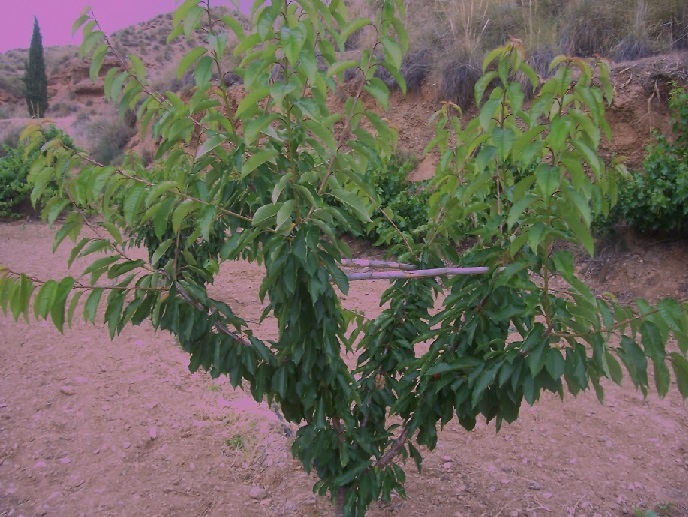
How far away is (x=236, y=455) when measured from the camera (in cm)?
273

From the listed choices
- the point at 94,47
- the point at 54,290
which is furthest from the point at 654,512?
the point at 94,47

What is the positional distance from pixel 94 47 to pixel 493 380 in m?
1.32

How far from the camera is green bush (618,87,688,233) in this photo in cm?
463

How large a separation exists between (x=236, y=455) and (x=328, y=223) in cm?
176

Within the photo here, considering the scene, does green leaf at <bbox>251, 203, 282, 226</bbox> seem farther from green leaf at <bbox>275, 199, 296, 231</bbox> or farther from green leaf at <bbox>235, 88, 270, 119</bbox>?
green leaf at <bbox>235, 88, 270, 119</bbox>

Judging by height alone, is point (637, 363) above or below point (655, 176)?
below

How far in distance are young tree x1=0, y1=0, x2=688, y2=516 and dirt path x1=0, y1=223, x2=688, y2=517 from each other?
2.41 ft

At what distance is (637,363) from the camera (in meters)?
1.24

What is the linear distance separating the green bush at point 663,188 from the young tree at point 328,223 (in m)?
3.58


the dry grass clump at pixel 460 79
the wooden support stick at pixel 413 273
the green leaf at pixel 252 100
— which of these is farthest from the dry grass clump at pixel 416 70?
the green leaf at pixel 252 100

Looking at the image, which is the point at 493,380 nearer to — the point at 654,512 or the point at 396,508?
the point at 396,508

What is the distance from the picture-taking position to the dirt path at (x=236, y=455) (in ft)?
7.75

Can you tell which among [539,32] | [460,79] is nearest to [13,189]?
[460,79]

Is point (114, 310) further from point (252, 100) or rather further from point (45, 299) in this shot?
point (252, 100)
